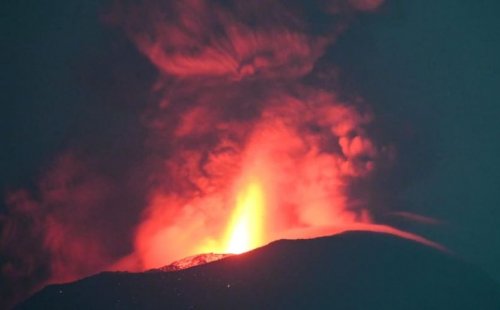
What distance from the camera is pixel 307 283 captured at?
145 feet

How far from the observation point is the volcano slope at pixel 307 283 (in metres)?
41.4

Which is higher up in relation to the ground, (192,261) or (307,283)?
(192,261)

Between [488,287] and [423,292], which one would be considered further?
[488,287]

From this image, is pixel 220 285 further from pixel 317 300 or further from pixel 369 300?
pixel 369 300

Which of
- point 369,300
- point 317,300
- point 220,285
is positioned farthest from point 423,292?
point 220,285

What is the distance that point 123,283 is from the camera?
44656mm

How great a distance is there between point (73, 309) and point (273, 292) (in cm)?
2125

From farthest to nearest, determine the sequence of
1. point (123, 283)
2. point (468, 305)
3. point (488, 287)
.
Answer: point (488, 287) → point (468, 305) → point (123, 283)

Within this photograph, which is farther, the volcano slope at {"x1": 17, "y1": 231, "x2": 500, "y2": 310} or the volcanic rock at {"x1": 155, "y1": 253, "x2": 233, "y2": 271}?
the volcanic rock at {"x1": 155, "y1": 253, "x2": 233, "y2": 271}

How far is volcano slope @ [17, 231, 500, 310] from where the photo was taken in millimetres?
41438

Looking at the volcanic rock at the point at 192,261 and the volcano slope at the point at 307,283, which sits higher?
the volcanic rock at the point at 192,261

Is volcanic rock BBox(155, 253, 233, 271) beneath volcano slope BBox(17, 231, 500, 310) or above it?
above

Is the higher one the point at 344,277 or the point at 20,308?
the point at 20,308

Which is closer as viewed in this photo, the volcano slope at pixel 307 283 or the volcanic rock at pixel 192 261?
the volcano slope at pixel 307 283
